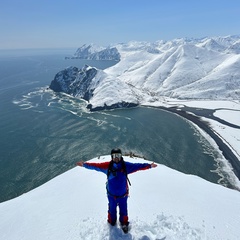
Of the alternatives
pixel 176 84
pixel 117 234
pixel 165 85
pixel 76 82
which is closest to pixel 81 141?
pixel 117 234

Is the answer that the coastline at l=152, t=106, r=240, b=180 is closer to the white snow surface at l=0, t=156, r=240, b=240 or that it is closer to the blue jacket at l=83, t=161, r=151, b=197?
the white snow surface at l=0, t=156, r=240, b=240

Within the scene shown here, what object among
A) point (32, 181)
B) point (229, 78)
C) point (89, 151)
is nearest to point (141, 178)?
point (32, 181)

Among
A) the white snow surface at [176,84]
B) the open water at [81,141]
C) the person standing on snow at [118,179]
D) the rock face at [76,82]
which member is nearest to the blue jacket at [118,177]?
the person standing on snow at [118,179]

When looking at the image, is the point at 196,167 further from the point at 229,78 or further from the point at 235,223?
the point at 229,78

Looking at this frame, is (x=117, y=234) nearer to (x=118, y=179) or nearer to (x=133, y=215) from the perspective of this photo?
(x=133, y=215)

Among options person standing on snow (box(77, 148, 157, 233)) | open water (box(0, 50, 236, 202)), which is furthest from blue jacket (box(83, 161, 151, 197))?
open water (box(0, 50, 236, 202))
